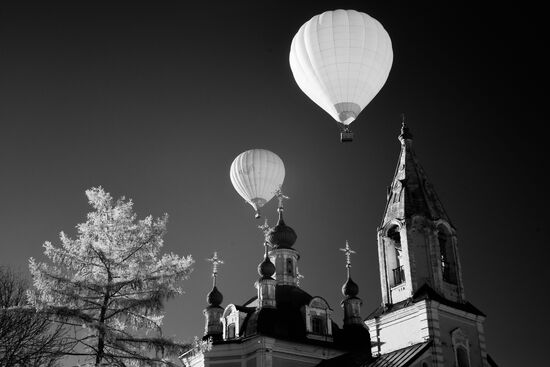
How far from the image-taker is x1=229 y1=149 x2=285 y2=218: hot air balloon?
110 ft

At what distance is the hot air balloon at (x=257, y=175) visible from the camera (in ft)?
110

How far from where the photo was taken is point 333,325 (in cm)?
3522

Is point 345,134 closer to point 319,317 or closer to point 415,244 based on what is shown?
point 415,244

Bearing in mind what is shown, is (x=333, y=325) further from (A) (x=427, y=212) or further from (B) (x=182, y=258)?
(B) (x=182, y=258)

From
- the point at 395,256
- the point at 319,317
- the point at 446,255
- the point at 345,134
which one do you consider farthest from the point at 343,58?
the point at 319,317

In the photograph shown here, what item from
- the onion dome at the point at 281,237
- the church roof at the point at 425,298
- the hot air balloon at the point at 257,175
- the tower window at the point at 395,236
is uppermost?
the hot air balloon at the point at 257,175

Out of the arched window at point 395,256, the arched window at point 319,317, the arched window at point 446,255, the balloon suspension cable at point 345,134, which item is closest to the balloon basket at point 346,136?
the balloon suspension cable at point 345,134

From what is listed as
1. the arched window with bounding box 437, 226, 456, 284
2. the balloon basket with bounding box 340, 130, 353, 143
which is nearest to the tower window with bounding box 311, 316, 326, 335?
the arched window with bounding box 437, 226, 456, 284

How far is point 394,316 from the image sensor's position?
27.3 meters

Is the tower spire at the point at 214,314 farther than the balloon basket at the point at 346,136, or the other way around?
the tower spire at the point at 214,314

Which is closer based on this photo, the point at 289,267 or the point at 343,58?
the point at 343,58

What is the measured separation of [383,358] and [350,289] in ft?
34.8

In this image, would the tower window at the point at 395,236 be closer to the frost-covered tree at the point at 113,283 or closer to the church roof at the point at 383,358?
the church roof at the point at 383,358

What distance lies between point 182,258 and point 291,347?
17276 mm
